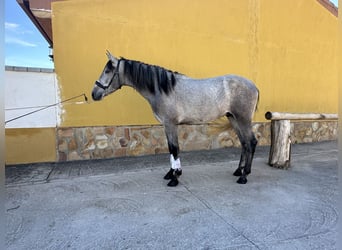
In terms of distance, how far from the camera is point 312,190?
8.63 feet

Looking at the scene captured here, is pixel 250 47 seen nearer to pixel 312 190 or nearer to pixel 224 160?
pixel 224 160

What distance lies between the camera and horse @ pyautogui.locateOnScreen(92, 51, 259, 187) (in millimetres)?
2803

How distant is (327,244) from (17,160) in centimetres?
434

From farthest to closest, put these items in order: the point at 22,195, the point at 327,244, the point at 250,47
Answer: the point at 250,47 < the point at 22,195 < the point at 327,244

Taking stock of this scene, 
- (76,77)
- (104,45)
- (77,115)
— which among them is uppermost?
(104,45)

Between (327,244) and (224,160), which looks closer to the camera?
(327,244)

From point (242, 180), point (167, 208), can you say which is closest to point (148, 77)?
point (167, 208)

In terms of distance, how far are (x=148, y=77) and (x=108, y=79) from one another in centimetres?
51

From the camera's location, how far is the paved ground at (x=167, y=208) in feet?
5.49

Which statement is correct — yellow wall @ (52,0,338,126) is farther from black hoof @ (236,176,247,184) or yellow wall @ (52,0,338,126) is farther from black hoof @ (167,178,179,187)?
black hoof @ (236,176,247,184)

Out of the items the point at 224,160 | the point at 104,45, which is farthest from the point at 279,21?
the point at 104,45

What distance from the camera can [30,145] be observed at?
3.81 meters

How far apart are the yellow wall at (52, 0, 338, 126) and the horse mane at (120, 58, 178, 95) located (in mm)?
1575

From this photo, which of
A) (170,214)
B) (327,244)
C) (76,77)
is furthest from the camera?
(76,77)
